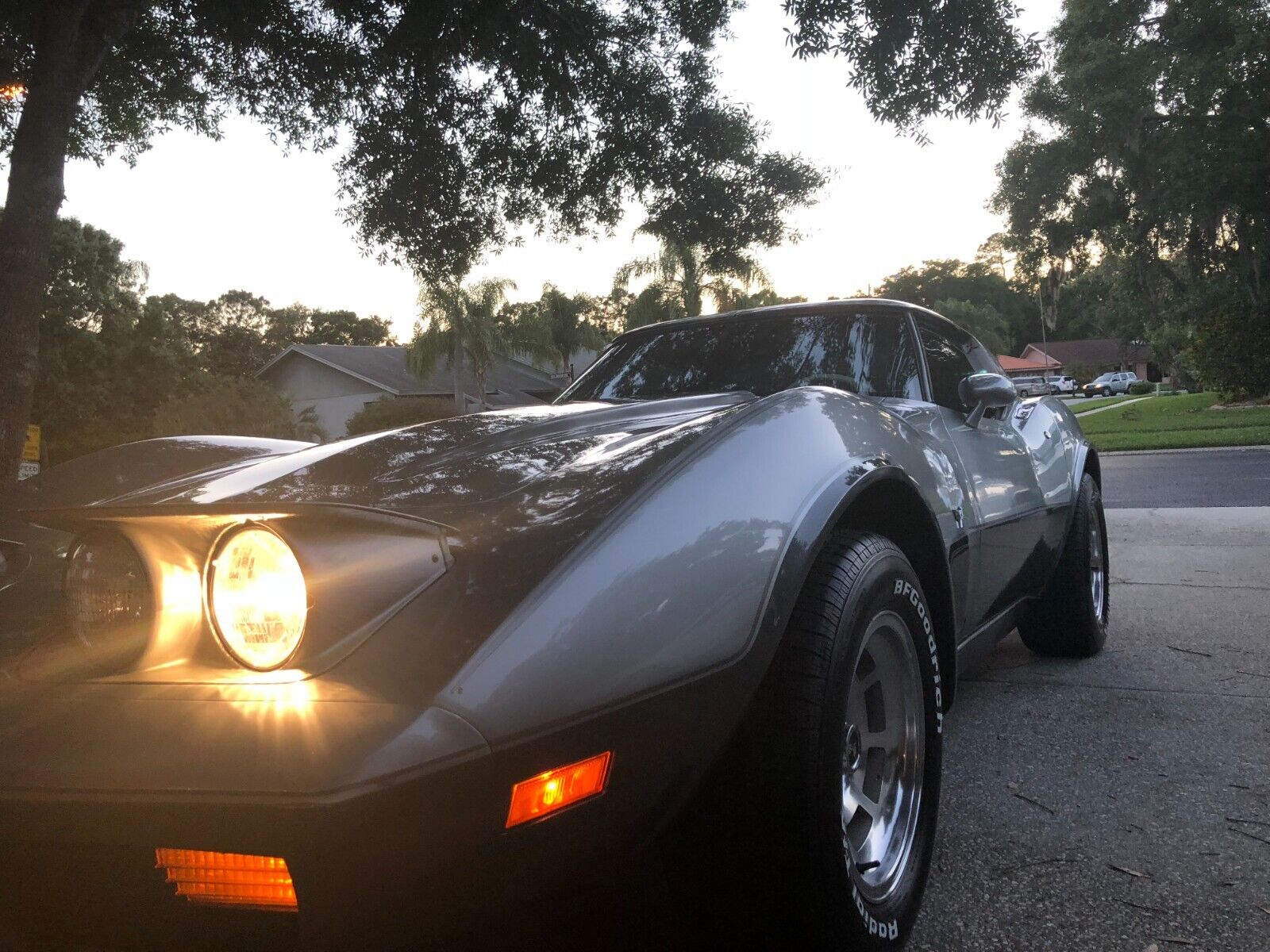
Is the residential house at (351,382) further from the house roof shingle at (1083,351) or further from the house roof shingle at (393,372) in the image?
the house roof shingle at (1083,351)

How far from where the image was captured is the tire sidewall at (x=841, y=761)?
1.56 metres

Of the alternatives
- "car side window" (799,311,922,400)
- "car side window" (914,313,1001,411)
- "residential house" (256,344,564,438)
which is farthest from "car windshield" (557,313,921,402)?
"residential house" (256,344,564,438)

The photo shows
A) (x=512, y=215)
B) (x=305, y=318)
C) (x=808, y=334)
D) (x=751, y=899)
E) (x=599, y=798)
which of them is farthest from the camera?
(x=305, y=318)

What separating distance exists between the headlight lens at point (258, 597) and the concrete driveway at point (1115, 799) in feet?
4.28

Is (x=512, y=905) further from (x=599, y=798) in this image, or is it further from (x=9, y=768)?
(x=9, y=768)

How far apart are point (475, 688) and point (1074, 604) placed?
124 inches

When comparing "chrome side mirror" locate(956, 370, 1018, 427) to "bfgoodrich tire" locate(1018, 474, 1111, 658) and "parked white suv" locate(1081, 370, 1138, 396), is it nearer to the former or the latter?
"bfgoodrich tire" locate(1018, 474, 1111, 658)

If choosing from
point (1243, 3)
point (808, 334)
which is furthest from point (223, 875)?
point (1243, 3)

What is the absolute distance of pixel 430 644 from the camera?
1.23 metres

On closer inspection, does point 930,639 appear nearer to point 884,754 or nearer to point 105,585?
point 884,754

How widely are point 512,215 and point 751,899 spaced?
31.1 ft

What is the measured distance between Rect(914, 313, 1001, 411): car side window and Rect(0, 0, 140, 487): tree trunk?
235 inches

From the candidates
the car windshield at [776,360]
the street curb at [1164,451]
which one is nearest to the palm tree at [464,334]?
the street curb at [1164,451]

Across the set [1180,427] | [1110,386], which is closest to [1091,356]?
[1110,386]
